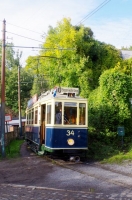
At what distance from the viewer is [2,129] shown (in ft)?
55.3

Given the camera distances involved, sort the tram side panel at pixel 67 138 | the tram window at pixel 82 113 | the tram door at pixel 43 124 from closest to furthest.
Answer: the tram side panel at pixel 67 138, the tram window at pixel 82 113, the tram door at pixel 43 124

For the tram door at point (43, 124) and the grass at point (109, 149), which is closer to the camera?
the grass at point (109, 149)

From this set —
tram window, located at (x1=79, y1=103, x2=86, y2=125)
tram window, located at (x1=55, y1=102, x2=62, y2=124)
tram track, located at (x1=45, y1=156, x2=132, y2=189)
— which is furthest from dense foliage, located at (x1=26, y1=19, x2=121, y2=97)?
tram track, located at (x1=45, y1=156, x2=132, y2=189)

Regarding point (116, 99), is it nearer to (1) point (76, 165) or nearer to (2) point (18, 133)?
(1) point (76, 165)

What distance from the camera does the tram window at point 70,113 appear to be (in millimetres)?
13539

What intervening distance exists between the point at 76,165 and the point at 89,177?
295 centimetres

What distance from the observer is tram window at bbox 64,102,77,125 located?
13.5 m

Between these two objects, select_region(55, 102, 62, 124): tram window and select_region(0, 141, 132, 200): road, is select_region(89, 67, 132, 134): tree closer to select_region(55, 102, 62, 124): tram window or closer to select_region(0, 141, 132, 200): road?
select_region(55, 102, 62, 124): tram window

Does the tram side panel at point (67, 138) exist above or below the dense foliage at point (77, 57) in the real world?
below

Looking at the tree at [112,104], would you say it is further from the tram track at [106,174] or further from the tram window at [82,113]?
the tram track at [106,174]

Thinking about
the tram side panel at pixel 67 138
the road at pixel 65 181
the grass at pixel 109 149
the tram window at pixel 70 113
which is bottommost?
the road at pixel 65 181

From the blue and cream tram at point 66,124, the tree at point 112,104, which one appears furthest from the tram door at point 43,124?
the tree at point 112,104

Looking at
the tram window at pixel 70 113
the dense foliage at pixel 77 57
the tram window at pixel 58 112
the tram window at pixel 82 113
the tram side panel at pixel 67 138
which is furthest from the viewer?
the dense foliage at pixel 77 57

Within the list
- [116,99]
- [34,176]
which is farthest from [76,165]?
[116,99]
